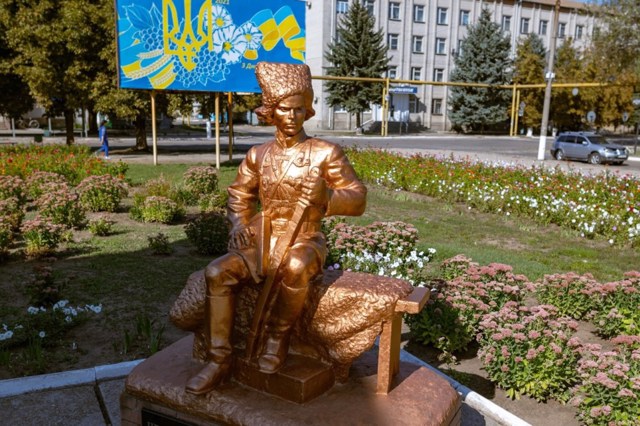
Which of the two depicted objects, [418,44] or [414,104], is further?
[414,104]

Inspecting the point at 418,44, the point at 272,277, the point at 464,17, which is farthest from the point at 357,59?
the point at 272,277

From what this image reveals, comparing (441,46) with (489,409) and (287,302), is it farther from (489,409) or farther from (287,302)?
(287,302)

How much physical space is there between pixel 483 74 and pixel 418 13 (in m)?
8.62

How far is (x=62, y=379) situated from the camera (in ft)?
13.6

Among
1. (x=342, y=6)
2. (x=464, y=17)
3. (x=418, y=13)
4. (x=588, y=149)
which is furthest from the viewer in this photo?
(x=464, y=17)

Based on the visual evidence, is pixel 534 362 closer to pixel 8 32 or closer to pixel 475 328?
pixel 475 328

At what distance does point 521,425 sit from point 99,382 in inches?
119

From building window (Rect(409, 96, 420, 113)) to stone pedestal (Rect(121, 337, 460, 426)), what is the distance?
1748 inches

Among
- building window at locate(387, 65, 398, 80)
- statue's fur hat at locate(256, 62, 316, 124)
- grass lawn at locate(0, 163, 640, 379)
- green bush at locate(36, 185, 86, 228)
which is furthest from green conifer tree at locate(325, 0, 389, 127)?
statue's fur hat at locate(256, 62, 316, 124)

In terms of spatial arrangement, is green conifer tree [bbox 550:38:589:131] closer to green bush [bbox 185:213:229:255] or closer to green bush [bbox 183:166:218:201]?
green bush [bbox 183:166:218:201]

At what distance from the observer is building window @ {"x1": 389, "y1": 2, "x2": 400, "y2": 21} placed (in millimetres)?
43969

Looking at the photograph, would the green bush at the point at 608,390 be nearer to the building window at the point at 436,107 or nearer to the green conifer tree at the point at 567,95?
the green conifer tree at the point at 567,95

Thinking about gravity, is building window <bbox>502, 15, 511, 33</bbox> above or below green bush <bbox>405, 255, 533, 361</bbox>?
above

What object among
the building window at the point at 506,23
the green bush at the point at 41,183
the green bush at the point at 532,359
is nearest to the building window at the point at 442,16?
the building window at the point at 506,23
